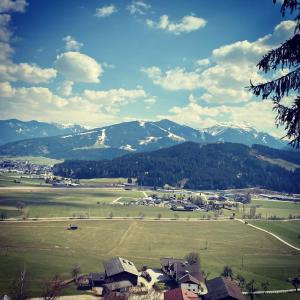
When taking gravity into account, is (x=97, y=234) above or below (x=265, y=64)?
below

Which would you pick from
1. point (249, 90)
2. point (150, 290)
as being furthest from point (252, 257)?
point (249, 90)

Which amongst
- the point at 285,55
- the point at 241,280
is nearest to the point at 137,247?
the point at 241,280

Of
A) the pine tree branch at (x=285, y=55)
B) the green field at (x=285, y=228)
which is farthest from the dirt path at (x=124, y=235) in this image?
the pine tree branch at (x=285, y=55)

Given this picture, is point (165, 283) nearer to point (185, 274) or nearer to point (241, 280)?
point (185, 274)

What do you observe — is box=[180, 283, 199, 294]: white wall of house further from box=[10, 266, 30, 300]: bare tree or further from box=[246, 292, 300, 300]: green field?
box=[10, 266, 30, 300]: bare tree

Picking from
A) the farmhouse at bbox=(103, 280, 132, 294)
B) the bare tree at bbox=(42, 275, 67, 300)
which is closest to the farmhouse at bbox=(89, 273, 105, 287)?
the farmhouse at bbox=(103, 280, 132, 294)

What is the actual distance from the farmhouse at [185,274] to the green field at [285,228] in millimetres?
58307

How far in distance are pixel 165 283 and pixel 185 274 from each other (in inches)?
201

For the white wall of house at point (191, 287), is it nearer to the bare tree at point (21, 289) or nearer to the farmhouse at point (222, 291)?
the farmhouse at point (222, 291)

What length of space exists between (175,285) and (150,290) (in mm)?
7240

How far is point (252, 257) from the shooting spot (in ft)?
325

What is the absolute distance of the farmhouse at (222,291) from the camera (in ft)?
201

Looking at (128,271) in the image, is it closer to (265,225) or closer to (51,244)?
(51,244)

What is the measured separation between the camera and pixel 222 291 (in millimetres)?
62438
